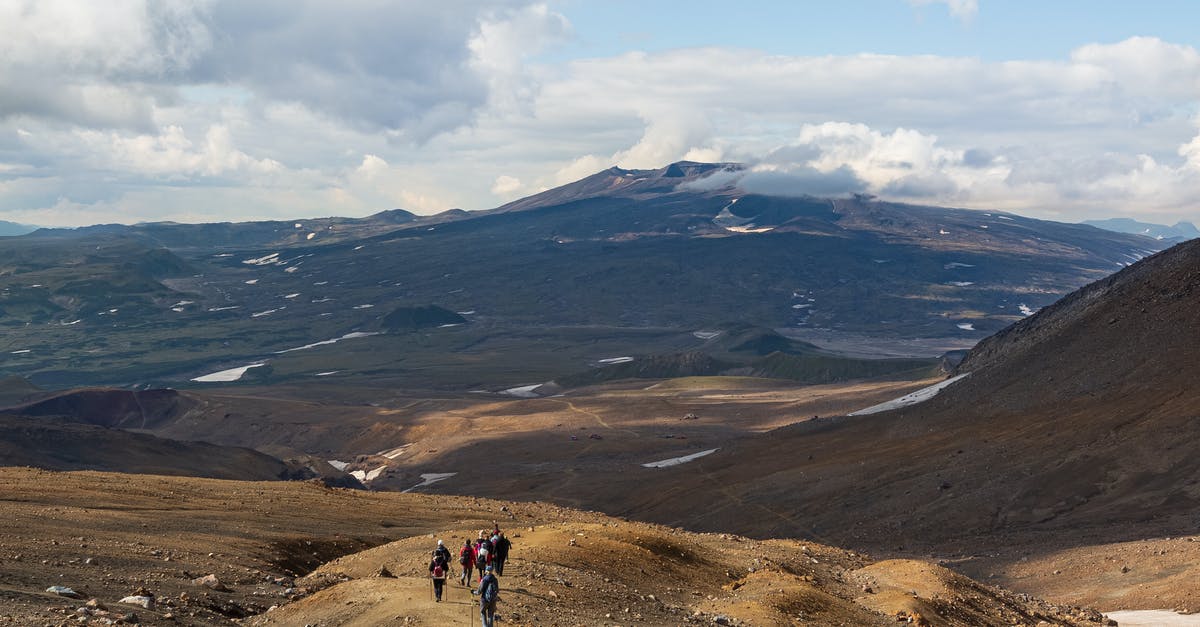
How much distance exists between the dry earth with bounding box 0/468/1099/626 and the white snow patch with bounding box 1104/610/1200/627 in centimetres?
177

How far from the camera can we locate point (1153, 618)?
129 feet

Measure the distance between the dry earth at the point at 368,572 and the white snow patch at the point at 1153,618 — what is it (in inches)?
69.6

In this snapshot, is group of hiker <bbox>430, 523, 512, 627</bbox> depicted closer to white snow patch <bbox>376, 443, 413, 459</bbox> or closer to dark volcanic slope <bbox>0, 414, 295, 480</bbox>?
dark volcanic slope <bbox>0, 414, 295, 480</bbox>

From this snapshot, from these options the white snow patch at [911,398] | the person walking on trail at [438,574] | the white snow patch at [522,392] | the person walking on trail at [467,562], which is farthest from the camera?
the white snow patch at [522,392]

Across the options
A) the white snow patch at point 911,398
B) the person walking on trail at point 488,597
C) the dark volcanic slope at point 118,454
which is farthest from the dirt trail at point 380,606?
the white snow patch at point 911,398

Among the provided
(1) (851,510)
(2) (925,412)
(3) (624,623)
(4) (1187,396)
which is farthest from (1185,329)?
(3) (624,623)

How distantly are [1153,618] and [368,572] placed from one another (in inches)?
1035

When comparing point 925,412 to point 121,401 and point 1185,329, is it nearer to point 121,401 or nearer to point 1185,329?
point 1185,329

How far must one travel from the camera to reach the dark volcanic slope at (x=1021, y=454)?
6072 centimetres

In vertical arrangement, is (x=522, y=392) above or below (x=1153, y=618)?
below

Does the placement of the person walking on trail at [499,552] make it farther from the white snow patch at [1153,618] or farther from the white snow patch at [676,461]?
the white snow patch at [676,461]

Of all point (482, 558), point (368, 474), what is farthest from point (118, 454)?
point (482, 558)

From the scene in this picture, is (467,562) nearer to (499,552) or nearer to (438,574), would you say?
(499,552)

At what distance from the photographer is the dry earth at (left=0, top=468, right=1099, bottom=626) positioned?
24.8 m
